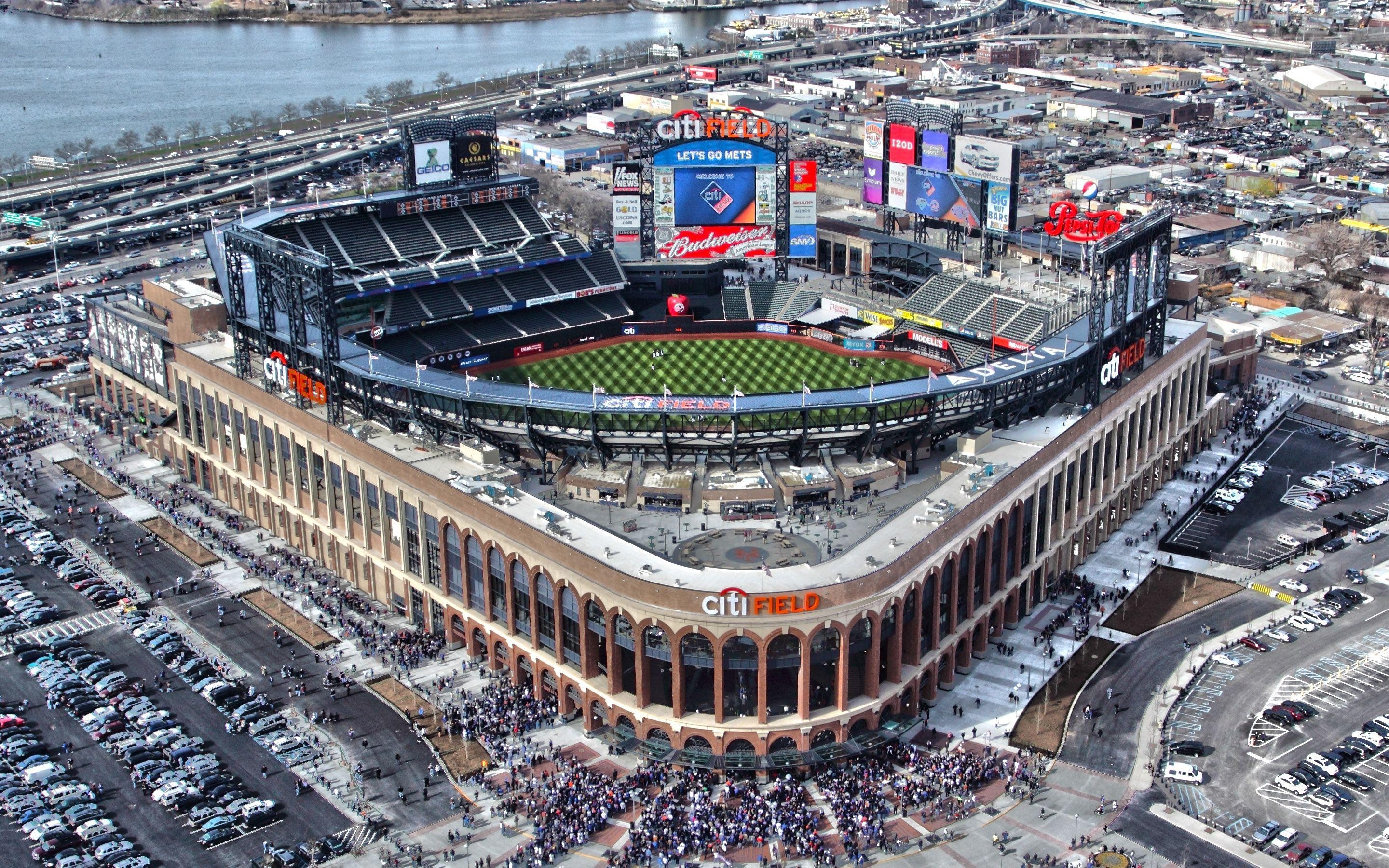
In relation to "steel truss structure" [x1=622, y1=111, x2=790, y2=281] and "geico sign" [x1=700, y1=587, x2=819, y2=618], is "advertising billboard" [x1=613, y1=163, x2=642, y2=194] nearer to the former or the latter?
"steel truss structure" [x1=622, y1=111, x2=790, y2=281]

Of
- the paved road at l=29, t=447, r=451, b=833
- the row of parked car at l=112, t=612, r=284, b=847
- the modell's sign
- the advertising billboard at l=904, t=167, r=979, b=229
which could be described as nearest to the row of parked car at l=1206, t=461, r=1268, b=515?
the advertising billboard at l=904, t=167, r=979, b=229

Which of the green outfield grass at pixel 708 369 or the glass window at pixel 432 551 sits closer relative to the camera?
the glass window at pixel 432 551

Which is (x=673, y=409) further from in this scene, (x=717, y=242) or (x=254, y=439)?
(x=717, y=242)

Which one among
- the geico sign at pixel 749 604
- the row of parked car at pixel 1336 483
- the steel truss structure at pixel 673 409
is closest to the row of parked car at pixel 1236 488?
the row of parked car at pixel 1336 483

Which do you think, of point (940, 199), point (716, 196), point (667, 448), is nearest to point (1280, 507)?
point (940, 199)

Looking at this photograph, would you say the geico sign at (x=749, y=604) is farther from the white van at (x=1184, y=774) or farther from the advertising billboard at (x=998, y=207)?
the advertising billboard at (x=998, y=207)
